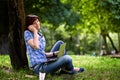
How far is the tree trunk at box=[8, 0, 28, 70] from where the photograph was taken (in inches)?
325

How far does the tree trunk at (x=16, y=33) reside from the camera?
27.1 feet

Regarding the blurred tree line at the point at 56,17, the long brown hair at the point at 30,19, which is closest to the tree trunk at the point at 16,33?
the blurred tree line at the point at 56,17

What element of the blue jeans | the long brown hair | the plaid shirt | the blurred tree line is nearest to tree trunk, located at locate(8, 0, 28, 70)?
the blurred tree line

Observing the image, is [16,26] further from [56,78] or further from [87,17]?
[87,17]

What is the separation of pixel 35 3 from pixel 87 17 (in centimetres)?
1010

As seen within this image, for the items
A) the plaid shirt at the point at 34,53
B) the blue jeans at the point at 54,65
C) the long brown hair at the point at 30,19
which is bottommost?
the blue jeans at the point at 54,65

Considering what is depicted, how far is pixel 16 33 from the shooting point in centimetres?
833

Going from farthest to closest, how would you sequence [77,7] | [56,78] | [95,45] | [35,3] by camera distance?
[95,45] → [77,7] → [35,3] → [56,78]

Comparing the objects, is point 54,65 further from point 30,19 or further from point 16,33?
point 16,33

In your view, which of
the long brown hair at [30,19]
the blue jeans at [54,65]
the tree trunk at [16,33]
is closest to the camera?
the blue jeans at [54,65]

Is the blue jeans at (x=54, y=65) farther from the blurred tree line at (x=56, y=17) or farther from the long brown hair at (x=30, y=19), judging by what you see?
the blurred tree line at (x=56, y=17)

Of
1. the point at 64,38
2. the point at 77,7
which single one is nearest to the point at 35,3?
the point at 77,7

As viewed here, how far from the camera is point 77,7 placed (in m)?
23.9

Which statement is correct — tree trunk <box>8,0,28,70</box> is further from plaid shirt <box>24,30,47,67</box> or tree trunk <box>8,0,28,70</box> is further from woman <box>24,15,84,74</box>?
plaid shirt <box>24,30,47,67</box>
